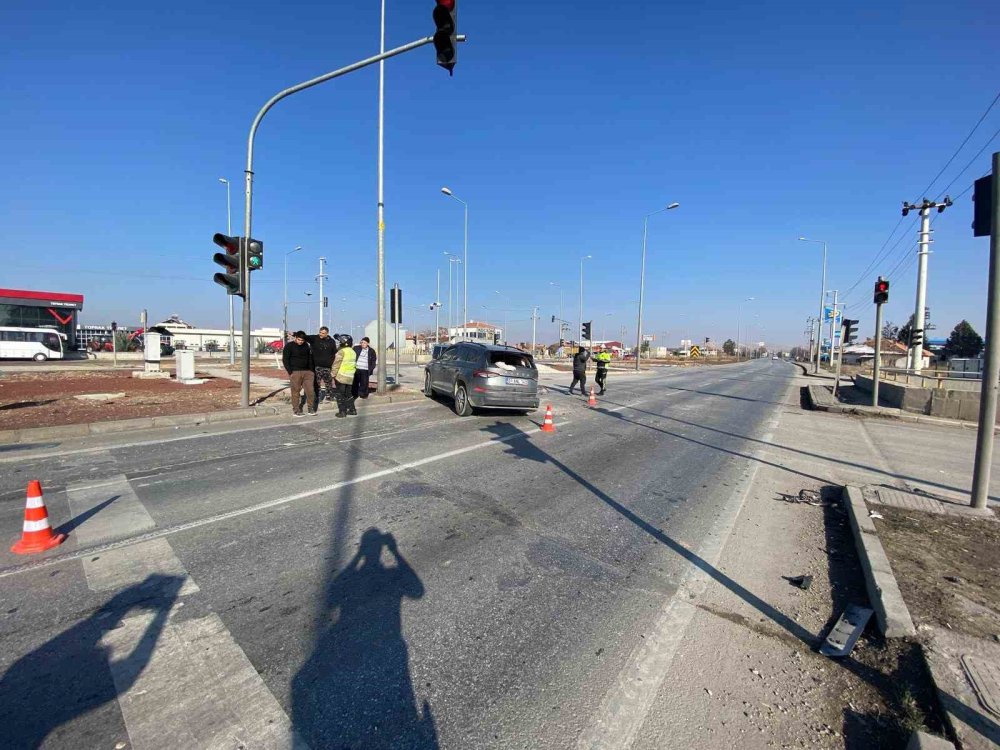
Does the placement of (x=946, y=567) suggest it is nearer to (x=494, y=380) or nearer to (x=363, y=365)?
(x=494, y=380)

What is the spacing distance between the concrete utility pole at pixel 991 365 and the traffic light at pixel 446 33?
23.1 ft

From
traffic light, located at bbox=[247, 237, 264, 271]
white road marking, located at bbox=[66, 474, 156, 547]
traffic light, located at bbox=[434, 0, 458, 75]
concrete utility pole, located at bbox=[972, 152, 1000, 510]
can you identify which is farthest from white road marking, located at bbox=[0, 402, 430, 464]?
concrete utility pole, located at bbox=[972, 152, 1000, 510]

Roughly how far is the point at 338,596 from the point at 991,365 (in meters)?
7.39

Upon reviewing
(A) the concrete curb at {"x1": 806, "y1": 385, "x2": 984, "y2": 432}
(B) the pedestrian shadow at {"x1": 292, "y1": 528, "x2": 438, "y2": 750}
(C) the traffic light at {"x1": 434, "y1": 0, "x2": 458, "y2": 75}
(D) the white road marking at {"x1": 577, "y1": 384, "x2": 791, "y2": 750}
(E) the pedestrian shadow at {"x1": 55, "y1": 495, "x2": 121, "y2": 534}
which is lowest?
(A) the concrete curb at {"x1": 806, "y1": 385, "x2": 984, "y2": 432}

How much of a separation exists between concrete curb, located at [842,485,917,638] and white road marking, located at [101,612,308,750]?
3.49 meters

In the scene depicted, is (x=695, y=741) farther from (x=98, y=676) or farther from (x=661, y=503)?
(x=661, y=503)

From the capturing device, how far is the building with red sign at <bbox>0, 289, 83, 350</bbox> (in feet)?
117

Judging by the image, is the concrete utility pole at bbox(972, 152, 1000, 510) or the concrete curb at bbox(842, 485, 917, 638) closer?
the concrete curb at bbox(842, 485, 917, 638)

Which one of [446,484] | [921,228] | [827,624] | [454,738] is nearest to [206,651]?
[454,738]

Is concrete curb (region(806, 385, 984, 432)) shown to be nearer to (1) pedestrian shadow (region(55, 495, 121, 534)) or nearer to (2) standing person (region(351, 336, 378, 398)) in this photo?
(2) standing person (region(351, 336, 378, 398))

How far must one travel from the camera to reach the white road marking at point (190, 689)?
2.12 meters

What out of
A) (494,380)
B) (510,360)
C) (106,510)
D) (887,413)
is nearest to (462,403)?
(494,380)

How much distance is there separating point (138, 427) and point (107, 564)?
681cm

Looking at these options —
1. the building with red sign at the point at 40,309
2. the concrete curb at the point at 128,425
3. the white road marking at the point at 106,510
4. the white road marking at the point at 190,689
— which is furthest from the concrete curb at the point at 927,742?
the building with red sign at the point at 40,309
